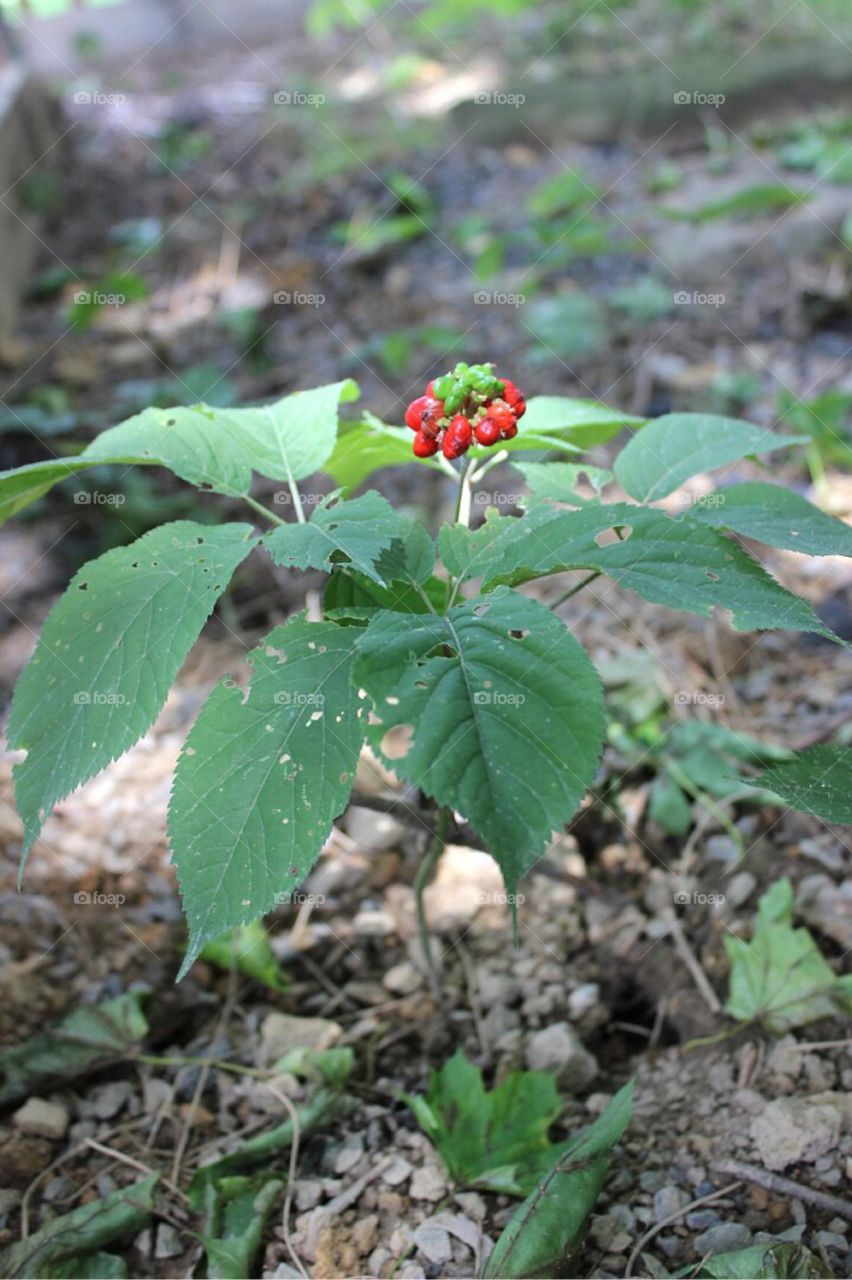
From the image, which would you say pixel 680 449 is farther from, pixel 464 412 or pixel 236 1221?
pixel 236 1221

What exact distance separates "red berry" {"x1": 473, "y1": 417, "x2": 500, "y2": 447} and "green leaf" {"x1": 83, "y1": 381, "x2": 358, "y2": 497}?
0.85 feet

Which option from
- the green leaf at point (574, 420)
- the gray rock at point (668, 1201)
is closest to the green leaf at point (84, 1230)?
the gray rock at point (668, 1201)

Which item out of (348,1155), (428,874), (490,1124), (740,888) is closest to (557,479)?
(428,874)

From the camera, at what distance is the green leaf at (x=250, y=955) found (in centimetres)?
182

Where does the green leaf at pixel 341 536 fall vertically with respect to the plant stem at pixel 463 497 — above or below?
above

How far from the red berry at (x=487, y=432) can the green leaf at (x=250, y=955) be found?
3.38 ft

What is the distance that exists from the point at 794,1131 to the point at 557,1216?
1.25 ft

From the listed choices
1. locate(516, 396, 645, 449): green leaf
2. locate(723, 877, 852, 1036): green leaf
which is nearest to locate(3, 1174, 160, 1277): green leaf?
locate(723, 877, 852, 1036): green leaf

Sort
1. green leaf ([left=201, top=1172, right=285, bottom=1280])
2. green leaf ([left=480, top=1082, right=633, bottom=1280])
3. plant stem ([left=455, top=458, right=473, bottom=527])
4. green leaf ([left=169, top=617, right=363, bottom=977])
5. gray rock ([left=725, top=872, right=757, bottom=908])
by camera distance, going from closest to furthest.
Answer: green leaf ([left=169, top=617, right=363, bottom=977]), green leaf ([left=480, top=1082, right=633, bottom=1280]), green leaf ([left=201, top=1172, right=285, bottom=1280]), plant stem ([left=455, top=458, right=473, bottom=527]), gray rock ([left=725, top=872, right=757, bottom=908])

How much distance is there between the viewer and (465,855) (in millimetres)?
2111

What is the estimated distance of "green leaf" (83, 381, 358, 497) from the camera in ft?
4.63

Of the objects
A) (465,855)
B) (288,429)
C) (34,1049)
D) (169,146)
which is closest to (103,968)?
(34,1049)

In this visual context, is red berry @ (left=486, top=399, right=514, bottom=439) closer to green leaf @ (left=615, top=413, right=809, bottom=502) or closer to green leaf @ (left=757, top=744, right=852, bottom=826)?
green leaf @ (left=615, top=413, right=809, bottom=502)

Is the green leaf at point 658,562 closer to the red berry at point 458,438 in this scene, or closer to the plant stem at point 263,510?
the red berry at point 458,438
